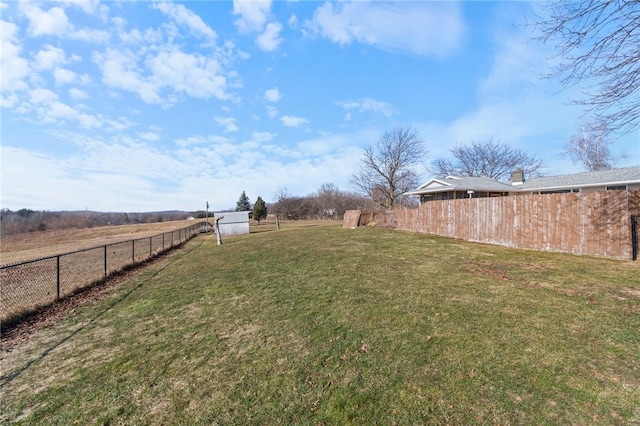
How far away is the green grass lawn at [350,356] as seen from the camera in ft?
8.16

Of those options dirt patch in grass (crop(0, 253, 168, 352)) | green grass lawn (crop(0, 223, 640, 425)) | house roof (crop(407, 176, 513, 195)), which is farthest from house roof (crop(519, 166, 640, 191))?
dirt patch in grass (crop(0, 253, 168, 352))

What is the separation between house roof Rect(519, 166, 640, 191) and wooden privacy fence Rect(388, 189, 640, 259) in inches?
416

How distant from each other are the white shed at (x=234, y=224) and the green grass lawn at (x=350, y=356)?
68.4 feet

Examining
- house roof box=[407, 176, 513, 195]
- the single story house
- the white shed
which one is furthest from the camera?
the white shed

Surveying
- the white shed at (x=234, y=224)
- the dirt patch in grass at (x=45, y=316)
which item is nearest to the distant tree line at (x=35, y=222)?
the white shed at (x=234, y=224)

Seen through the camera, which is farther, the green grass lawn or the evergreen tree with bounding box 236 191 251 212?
the evergreen tree with bounding box 236 191 251 212

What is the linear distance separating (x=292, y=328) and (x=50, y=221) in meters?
63.1

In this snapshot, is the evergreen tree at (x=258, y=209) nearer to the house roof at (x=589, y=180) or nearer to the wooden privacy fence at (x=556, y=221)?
the house roof at (x=589, y=180)

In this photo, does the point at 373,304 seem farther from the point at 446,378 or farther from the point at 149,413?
the point at 149,413

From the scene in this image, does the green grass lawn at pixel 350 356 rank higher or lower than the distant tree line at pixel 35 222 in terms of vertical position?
lower

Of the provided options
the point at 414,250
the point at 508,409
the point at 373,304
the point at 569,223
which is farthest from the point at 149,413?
the point at 569,223

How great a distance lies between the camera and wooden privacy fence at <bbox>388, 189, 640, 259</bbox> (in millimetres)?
7586

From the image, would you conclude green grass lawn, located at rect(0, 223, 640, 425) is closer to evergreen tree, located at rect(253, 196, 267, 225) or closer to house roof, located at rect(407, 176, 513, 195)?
house roof, located at rect(407, 176, 513, 195)

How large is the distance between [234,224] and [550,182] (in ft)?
84.1
